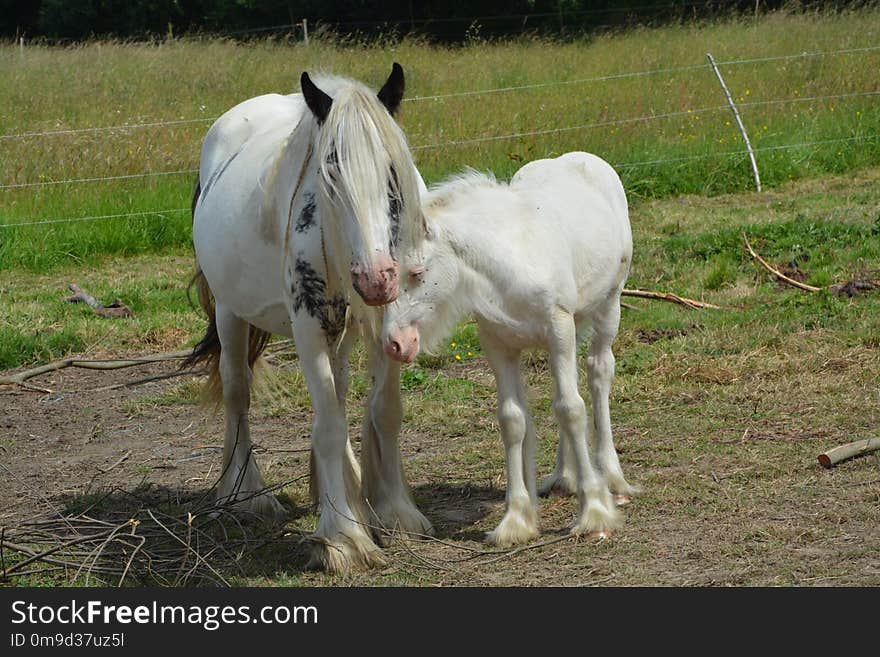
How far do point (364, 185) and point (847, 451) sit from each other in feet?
8.52

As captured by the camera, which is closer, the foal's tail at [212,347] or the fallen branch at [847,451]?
the fallen branch at [847,451]

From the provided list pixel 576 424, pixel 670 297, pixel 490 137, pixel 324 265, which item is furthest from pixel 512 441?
pixel 490 137

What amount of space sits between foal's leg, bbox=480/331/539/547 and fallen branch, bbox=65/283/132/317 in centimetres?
473

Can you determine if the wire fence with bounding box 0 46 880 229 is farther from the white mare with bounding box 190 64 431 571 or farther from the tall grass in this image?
the white mare with bounding box 190 64 431 571

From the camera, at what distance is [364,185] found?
395 cm

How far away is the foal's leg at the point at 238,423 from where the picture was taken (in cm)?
533

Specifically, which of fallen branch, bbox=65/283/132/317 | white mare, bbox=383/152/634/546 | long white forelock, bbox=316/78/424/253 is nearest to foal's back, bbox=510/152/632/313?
white mare, bbox=383/152/634/546

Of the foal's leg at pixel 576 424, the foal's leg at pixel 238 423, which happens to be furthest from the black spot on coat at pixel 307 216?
the foal's leg at pixel 238 423

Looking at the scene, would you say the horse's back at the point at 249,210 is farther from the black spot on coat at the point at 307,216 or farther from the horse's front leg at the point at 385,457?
the horse's front leg at the point at 385,457

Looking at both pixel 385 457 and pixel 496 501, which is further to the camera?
pixel 496 501

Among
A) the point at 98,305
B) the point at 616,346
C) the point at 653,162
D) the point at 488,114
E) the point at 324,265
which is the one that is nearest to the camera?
the point at 324,265

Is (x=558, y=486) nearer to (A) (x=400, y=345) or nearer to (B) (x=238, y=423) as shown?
(A) (x=400, y=345)

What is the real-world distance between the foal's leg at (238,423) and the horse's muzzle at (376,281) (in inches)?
65.1

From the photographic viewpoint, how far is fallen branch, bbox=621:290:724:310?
7.87 m
